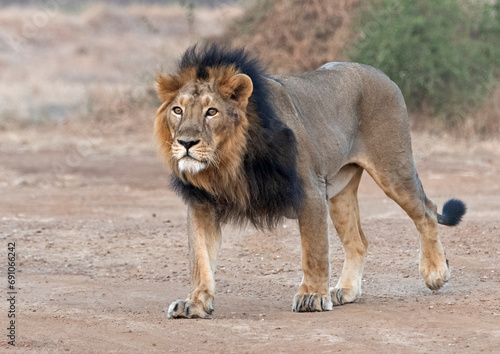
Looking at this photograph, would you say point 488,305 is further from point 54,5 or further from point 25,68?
point 54,5

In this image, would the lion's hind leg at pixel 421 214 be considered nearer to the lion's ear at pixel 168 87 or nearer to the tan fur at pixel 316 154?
the tan fur at pixel 316 154

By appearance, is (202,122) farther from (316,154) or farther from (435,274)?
(435,274)

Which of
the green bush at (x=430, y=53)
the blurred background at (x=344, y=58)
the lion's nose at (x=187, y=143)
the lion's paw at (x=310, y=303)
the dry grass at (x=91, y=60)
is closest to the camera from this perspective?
the lion's nose at (x=187, y=143)

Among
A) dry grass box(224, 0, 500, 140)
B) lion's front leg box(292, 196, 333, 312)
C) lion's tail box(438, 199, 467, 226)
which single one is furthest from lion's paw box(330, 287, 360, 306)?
dry grass box(224, 0, 500, 140)

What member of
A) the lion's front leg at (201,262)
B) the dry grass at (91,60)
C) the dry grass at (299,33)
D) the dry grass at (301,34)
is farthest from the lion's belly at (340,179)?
the dry grass at (299,33)

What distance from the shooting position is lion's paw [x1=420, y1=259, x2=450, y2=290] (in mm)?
5758

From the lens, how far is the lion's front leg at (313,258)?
5023 mm

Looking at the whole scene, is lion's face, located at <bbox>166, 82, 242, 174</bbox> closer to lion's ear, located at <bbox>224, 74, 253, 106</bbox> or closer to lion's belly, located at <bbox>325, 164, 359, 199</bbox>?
lion's ear, located at <bbox>224, 74, 253, 106</bbox>

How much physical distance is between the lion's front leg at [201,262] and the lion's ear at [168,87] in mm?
634

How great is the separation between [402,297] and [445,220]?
3.05 feet

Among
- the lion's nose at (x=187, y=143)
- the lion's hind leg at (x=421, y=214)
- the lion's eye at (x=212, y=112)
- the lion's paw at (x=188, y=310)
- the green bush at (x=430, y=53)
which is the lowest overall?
the lion's paw at (x=188, y=310)

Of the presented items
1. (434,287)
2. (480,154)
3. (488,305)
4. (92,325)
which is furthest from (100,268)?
(480,154)

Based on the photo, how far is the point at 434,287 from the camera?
5766mm

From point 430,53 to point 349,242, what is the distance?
9.16 meters
